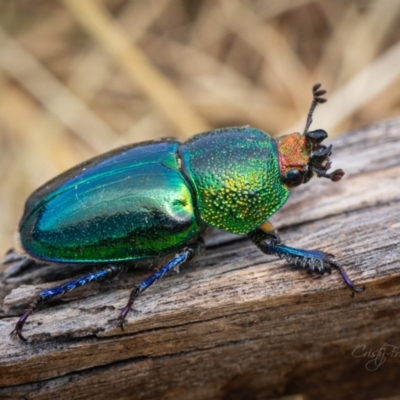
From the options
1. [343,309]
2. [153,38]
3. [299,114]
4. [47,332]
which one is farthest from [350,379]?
[153,38]

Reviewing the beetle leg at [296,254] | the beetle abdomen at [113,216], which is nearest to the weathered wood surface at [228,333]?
the beetle leg at [296,254]

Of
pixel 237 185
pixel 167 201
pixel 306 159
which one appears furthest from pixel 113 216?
pixel 306 159

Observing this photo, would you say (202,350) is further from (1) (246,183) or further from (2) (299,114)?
(2) (299,114)

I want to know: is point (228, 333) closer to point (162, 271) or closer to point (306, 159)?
point (162, 271)

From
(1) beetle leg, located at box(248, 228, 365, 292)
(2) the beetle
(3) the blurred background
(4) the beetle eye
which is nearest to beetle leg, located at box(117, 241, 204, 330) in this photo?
(2) the beetle

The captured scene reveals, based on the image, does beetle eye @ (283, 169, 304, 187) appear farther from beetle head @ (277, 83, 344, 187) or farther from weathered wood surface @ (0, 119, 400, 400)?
weathered wood surface @ (0, 119, 400, 400)

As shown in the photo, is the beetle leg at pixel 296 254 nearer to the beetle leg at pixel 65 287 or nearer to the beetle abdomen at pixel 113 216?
the beetle abdomen at pixel 113 216
